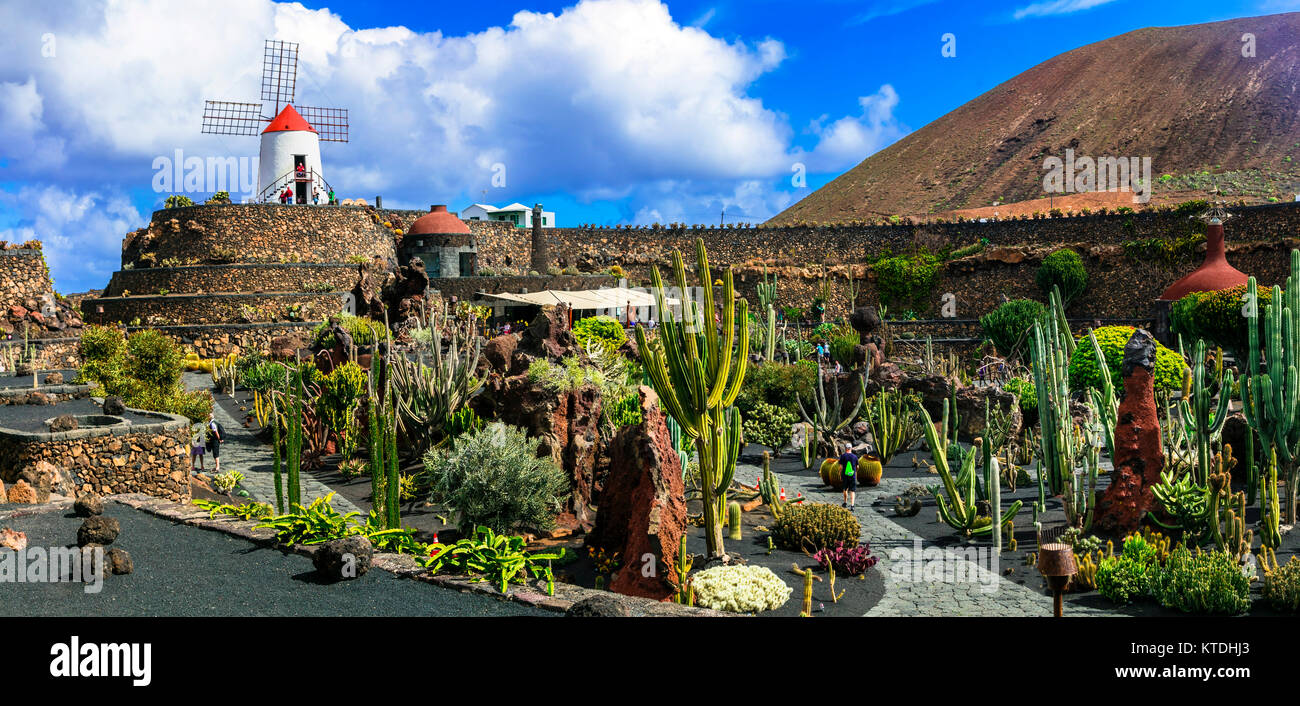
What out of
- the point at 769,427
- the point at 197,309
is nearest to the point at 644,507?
the point at 769,427

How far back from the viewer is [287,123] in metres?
40.2

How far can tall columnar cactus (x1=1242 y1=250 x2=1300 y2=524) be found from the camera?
1063cm

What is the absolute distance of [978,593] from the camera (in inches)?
352

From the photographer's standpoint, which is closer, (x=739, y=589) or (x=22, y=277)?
(x=739, y=589)

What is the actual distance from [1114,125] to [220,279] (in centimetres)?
7000

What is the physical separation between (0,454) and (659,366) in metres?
8.55

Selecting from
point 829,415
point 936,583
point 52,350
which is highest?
point 52,350

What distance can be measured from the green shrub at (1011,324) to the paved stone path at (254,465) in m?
19.5

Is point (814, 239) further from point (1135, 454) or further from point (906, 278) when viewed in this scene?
point (1135, 454)

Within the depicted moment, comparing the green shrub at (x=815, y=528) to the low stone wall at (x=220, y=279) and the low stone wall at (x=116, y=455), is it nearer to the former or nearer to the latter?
the low stone wall at (x=116, y=455)

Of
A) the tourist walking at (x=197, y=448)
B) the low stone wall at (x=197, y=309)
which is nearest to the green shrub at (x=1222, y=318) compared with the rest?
the tourist walking at (x=197, y=448)
